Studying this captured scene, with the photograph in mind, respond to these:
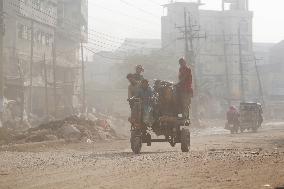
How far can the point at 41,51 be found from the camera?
184ft

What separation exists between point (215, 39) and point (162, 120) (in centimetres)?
8233

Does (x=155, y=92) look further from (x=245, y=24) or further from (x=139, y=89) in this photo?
(x=245, y=24)

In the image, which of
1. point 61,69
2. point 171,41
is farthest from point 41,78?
point 171,41

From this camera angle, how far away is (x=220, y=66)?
93250 mm

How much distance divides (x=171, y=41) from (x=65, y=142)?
7052cm

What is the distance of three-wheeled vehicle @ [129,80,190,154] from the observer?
13.0 meters

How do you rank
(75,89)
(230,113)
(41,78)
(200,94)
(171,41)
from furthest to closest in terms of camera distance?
(171,41) < (200,94) < (75,89) < (41,78) < (230,113)

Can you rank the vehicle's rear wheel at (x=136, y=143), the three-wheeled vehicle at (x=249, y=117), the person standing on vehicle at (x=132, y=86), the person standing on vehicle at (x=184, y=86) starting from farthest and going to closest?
the three-wheeled vehicle at (x=249, y=117), the person standing on vehicle at (x=184, y=86), the person standing on vehicle at (x=132, y=86), the vehicle's rear wheel at (x=136, y=143)

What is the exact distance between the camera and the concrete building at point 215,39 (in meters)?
89.9

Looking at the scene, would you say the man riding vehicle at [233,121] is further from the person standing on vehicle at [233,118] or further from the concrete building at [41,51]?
the concrete building at [41,51]

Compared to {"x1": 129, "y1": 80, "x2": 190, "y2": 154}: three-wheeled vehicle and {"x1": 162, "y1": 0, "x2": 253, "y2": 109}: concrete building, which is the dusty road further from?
{"x1": 162, "y1": 0, "x2": 253, "y2": 109}: concrete building

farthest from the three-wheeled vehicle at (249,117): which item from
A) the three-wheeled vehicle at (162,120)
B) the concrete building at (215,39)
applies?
the concrete building at (215,39)

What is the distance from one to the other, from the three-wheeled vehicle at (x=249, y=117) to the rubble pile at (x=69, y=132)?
11.3 meters

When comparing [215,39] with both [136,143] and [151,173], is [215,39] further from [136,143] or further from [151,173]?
[151,173]
